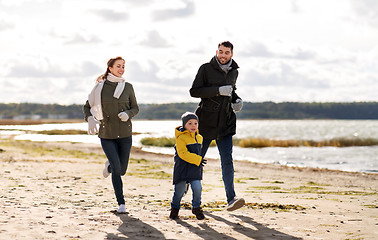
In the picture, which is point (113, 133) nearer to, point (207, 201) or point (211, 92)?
point (211, 92)

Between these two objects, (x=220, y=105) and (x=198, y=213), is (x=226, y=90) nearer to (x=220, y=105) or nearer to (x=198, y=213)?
(x=220, y=105)

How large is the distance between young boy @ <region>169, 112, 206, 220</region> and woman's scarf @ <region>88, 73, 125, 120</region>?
1.13m

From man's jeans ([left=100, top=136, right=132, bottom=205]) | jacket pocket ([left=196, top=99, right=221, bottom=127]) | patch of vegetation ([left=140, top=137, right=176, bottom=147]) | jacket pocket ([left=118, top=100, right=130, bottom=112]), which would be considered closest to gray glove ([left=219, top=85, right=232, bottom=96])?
jacket pocket ([left=196, top=99, right=221, bottom=127])

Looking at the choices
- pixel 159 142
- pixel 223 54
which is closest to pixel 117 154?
pixel 223 54

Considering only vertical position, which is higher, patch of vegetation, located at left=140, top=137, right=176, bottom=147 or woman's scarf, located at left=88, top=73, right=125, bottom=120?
woman's scarf, located at left=88, top=73, right=125, bottom=120

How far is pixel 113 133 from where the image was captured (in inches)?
275

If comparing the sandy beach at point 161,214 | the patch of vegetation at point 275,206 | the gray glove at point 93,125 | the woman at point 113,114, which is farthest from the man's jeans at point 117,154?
the patch of vegetation at point 275,206

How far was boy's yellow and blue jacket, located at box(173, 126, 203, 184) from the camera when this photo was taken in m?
6.43

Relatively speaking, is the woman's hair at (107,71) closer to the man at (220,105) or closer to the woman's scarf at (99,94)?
the woman's scarf at (99,94)

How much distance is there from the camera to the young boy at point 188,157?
6.43 meters

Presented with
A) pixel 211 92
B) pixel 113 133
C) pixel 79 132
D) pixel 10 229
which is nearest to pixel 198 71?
pixel 211 92

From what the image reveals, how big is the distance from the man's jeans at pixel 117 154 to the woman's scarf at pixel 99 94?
397 mm

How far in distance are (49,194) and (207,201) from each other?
116 inches

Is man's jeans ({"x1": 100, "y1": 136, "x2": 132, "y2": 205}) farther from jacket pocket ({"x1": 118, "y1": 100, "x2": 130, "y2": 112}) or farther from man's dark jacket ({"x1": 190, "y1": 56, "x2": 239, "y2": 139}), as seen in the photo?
man's dark jacket ({"x1": 190, "y1": 56, "x2": 239, "y2": 139})
